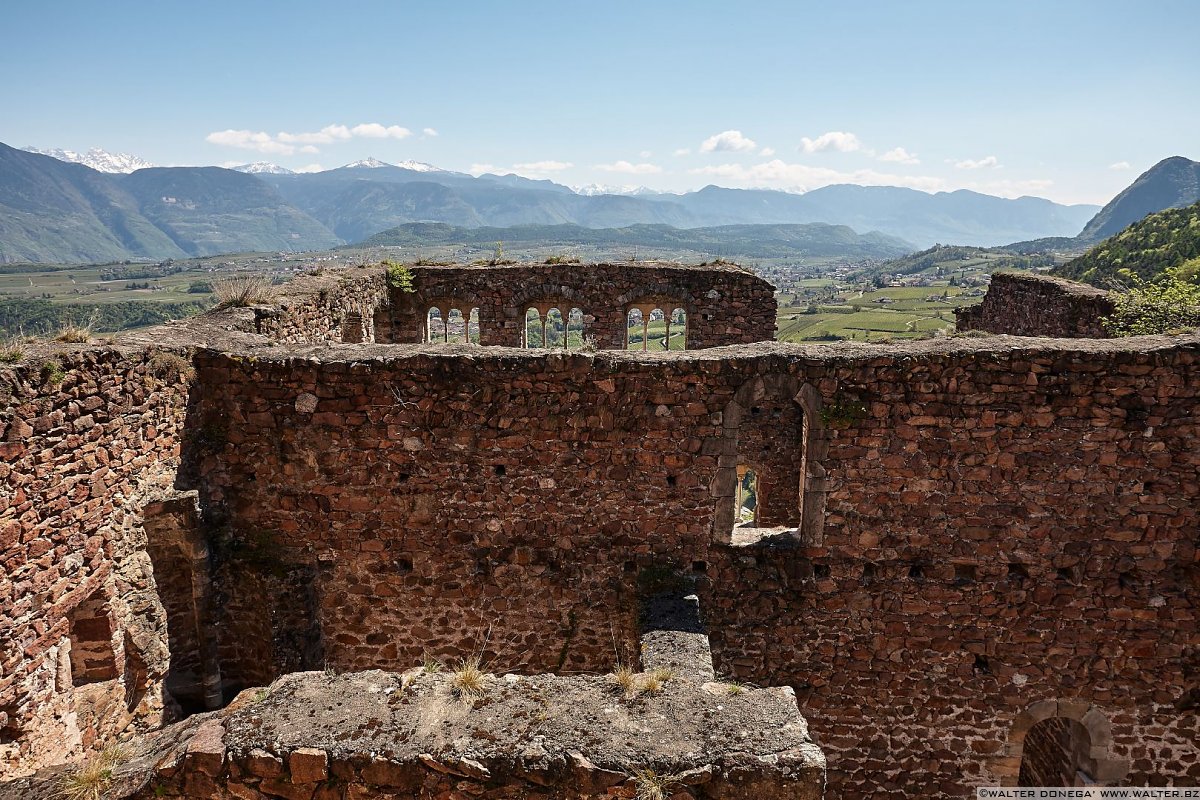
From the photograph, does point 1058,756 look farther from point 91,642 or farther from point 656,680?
point 91,642

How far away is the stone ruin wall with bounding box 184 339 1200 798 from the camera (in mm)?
7980

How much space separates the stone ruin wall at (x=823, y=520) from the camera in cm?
798

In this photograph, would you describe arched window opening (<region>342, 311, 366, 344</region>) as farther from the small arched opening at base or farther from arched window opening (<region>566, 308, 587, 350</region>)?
the small arched opening at base

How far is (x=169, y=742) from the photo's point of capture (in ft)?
18.5

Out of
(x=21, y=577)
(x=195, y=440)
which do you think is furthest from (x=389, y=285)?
(x=21, y=577)

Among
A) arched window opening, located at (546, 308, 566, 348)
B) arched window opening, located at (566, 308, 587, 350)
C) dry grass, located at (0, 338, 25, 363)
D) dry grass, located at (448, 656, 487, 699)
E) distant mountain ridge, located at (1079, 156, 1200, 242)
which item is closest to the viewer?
dry grass, located at (448, 656, 487, 699)

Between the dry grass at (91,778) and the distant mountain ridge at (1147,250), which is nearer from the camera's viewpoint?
the dry grass at (91,778)

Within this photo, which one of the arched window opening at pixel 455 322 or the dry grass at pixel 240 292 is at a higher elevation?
the dry grass at pixel 240 292

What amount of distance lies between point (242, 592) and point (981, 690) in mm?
8586

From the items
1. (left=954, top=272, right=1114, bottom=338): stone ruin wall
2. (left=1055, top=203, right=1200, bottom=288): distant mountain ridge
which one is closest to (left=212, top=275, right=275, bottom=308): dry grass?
(left=954, top=272, right=1114, bottom=338): stone ruin wall

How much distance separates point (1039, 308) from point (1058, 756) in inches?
327

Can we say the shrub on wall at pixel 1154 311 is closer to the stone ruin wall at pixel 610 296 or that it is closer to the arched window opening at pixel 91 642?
the stone ruin wall at pixel 610 296

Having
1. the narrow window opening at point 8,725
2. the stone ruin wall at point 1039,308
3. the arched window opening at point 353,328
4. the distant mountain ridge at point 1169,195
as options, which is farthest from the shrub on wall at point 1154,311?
the distant mountain ridge at point 1169,195

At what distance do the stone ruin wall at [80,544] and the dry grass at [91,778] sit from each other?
1725mm
